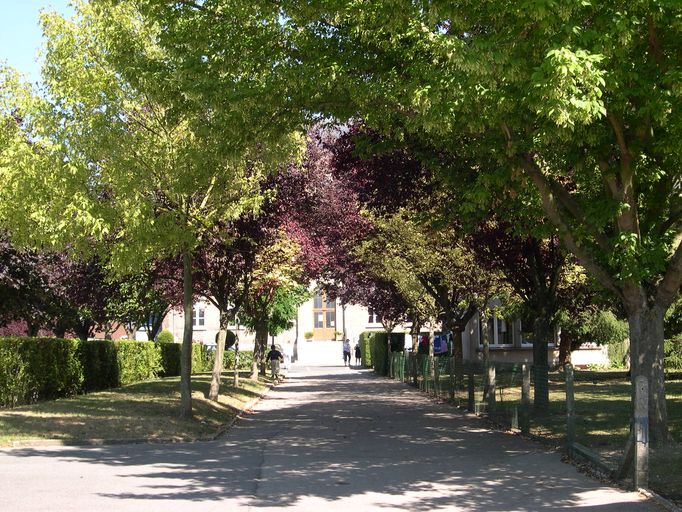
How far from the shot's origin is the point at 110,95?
53.4ft

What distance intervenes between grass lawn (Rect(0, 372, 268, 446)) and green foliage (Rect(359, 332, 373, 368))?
1191 inches

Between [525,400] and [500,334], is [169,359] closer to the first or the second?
[500,334]

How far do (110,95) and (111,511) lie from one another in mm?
9768

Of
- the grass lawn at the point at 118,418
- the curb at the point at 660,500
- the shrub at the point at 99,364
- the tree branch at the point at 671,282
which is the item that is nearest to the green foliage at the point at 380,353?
the shrub at the point at 99,364

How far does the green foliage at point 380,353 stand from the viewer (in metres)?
44.5

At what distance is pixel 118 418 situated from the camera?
56.2ft

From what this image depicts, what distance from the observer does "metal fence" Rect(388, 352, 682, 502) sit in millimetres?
9773

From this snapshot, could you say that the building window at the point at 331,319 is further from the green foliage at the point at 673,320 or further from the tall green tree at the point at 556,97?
the tall green tree at the point at 556,97

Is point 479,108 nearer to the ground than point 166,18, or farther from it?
nearer to the ground

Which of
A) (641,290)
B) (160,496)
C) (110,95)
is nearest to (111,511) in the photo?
(160,496)

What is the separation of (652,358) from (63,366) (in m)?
Answer: 17.1

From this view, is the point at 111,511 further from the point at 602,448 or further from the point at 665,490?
the point at 602,448

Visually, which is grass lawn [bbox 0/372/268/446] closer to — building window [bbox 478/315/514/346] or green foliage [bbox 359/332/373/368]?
building window [bbox 478/315/514/346]

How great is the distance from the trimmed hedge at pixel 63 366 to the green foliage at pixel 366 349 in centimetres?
1989
